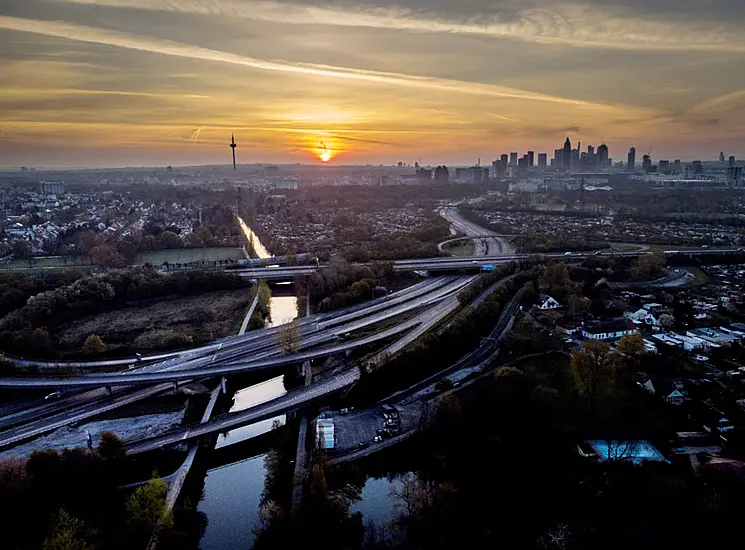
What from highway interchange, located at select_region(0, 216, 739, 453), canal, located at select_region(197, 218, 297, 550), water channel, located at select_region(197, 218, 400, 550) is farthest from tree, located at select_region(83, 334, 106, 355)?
water channel, located at select_region(197, 218, 400, 550)

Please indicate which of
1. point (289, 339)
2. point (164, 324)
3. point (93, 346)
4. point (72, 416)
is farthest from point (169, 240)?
point (72, 416)

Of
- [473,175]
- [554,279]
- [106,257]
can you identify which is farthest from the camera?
[473,175]

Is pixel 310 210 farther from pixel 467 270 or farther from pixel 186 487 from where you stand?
pixel 186 487

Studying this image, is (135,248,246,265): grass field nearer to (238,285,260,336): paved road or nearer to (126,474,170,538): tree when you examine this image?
(238,285,260,336): paved road

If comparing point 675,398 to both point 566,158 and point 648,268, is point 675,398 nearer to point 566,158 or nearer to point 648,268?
point 648,268

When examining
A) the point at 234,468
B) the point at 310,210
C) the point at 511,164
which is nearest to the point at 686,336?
the point at 234,468

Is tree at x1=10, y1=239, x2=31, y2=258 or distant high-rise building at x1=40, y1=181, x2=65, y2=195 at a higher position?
distant high-rise building at x1=40, y1=181, x2=65, y2=195

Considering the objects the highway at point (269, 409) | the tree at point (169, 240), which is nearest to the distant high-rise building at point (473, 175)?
the tree at point (169, 240)
